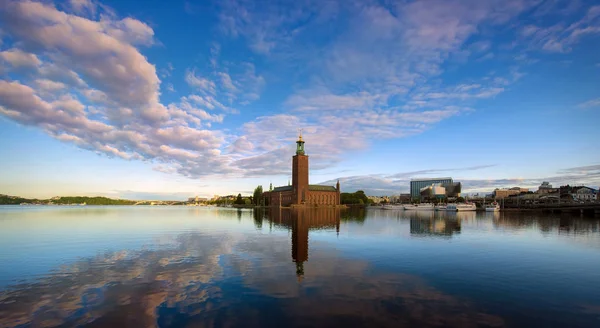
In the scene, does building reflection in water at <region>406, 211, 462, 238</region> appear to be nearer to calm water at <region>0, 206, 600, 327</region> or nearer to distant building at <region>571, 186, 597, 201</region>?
calm water at <region>0, 206, 600, 327</region>

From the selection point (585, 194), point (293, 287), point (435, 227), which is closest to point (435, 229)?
point (435, 227)

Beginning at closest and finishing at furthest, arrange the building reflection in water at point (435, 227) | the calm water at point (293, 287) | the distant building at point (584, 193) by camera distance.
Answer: the calm water at point (293, 287) < the building reflection in water at point (435, 227) < the distant building at point (584, 193)

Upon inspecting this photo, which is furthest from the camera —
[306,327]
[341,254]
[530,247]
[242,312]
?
[530,247]

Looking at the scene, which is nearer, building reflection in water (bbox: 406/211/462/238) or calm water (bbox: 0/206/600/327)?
calm water (bbox: 0/206/600/327)

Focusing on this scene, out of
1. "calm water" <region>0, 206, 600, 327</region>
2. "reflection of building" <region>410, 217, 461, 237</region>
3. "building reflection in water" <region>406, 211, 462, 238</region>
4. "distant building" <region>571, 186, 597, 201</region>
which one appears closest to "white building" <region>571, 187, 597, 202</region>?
"distant building" <region>571, 186, 597, 201</region>

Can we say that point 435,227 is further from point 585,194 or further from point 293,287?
point 585,194

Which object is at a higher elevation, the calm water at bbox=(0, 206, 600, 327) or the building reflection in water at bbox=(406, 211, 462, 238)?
the calm water at bbox=(0, 206, 600, 327)

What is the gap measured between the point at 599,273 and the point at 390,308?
18228 millimetres

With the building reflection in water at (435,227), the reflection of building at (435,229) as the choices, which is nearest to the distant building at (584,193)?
the building reflection in water at (435,227)

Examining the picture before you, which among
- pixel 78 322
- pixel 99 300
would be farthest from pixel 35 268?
pixel 78 322

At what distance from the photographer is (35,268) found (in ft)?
68.9

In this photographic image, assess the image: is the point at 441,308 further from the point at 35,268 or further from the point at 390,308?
the point at 35,268

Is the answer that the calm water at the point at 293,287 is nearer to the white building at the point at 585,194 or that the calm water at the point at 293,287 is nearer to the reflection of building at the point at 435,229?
the reflection of building at the point at 435,229

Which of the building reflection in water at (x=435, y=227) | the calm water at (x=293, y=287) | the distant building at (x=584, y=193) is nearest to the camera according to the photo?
the calm water at (x=293, y=287)
